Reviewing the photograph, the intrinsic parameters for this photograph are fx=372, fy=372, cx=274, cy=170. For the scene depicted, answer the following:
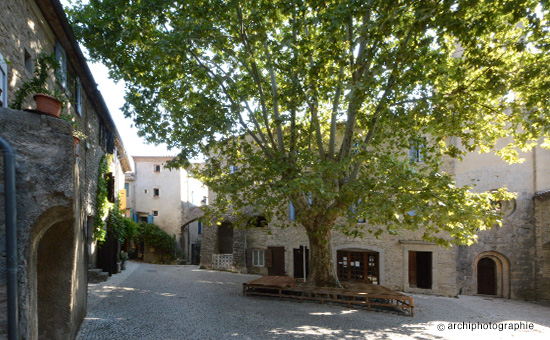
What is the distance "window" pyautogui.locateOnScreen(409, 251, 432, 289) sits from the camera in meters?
15.7

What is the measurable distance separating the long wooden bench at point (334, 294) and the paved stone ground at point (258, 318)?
0.34m

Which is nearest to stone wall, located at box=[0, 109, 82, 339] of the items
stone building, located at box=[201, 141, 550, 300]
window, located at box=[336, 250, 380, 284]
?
stone building, located at box=[201, 141, 550, 300]

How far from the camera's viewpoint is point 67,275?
17.1 feet

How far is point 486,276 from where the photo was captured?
A: 1555cm

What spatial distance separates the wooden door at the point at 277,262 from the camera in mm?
18516

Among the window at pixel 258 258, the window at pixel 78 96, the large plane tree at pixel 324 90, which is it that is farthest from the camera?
the window at pixel 258 258

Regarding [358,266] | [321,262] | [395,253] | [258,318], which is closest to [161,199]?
[358,266]

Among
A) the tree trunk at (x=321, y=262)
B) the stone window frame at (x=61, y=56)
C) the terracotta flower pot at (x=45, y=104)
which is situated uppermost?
the stone window frame at (x=61, y=56)

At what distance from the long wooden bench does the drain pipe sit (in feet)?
28.3

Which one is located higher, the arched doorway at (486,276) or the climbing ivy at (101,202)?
the climbing ivy at (101,202)

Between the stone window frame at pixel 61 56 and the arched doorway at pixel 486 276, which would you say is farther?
the arched doorway at pixel 486 276

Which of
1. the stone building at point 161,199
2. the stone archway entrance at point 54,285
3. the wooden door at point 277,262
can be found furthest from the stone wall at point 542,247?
the stone building at point 161,199

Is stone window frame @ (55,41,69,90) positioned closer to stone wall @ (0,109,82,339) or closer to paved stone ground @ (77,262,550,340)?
stone wall @ (0,109,82,339)

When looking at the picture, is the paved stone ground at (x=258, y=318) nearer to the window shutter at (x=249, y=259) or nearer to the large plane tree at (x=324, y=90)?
the large plane tree at (x=324, y=90)
